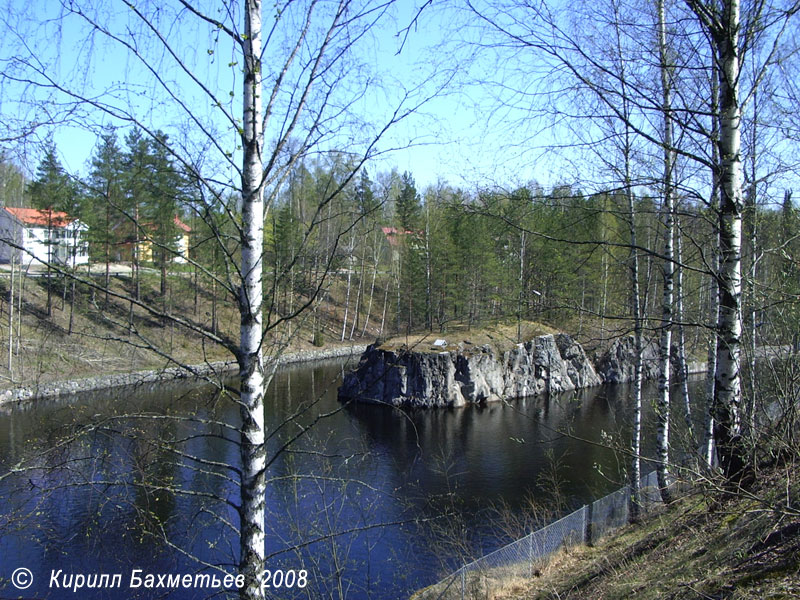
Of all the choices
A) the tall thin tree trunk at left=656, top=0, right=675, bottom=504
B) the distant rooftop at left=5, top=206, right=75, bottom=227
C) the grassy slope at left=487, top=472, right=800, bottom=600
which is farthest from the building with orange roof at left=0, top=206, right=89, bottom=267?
the grassy slope at left=487, top=472, right=800, bottom=600

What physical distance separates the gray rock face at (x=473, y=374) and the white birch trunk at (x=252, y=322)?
22.3 metres

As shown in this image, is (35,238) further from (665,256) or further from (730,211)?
(730,211)

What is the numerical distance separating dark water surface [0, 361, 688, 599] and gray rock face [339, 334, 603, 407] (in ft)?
6.04

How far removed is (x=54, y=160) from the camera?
3365mm

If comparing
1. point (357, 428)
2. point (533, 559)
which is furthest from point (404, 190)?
point (533, 559)

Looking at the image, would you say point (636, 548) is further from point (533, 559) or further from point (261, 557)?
point (261, 557)

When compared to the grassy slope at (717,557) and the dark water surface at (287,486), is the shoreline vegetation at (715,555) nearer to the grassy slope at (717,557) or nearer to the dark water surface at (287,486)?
the grassy slope at (717,557)

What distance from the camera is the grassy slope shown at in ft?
11.0

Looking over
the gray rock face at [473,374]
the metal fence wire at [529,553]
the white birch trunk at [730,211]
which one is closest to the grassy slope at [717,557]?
the white birch trunk at [730,211]

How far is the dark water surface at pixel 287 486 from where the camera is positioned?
3674mm

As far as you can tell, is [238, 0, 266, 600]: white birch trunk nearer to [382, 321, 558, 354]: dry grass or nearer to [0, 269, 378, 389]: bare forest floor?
[0, 269, 378, 389]: bare forest floor

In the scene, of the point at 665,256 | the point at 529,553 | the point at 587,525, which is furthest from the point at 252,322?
the point at 587,525

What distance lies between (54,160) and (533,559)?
8.46 m

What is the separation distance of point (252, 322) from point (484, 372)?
85.6 feet
